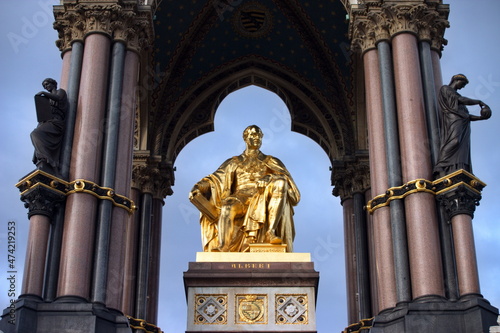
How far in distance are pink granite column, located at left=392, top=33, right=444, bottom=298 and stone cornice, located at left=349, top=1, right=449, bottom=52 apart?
29 cm

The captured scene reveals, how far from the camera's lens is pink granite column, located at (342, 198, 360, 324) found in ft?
79.7

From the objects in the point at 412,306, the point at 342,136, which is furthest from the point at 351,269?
the point at 412,306

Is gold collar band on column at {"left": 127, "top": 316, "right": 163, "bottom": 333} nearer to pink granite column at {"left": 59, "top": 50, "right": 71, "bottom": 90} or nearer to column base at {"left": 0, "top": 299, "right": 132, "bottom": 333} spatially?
column base at {"left": 0, "top": 299, "right": 132, "bottom": 333}

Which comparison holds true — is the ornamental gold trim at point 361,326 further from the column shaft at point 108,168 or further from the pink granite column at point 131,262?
the column shaft at point 108,168

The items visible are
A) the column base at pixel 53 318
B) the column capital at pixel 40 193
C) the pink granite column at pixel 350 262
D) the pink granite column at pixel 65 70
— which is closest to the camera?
the column base at pixel 53 318

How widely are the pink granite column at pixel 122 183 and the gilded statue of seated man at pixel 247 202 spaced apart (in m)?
3.76

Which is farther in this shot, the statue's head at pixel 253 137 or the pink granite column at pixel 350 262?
the pink granite column at pixel 350 262

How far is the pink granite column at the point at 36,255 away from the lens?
16594 mm

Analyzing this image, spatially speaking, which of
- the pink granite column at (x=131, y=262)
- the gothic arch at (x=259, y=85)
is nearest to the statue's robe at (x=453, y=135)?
the gothic arch at (x=259, y=85)

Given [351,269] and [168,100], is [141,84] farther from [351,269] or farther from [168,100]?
[351,269]

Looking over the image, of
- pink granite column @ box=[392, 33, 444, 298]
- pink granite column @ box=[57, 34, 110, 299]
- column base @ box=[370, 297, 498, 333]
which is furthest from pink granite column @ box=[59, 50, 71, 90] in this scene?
column base @ box=[370, 297, 498, 333]

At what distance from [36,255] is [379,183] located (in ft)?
23.1

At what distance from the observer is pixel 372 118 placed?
19.4 meters

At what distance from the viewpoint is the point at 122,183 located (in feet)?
60.4
